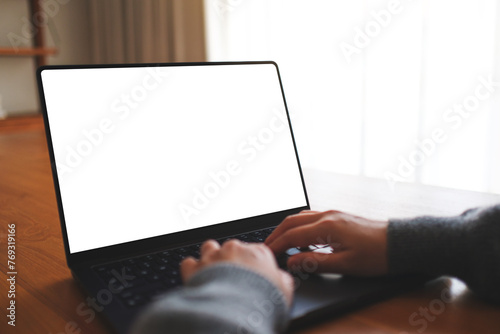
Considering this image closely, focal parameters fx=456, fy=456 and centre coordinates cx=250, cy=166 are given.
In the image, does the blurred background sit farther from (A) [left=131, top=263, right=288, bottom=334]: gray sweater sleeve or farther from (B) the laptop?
(A) [left=131, top=263, right=288, bottom=334]: gray sweater sleeve

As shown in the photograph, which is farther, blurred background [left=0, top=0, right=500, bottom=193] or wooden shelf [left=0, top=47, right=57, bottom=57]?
wooden shelf [left=0, top=47, right=57, bottom=57]

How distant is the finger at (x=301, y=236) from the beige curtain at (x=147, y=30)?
3.03 meters

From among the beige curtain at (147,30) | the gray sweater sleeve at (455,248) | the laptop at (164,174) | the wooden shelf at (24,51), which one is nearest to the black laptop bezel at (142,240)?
the laptop at (164,174)

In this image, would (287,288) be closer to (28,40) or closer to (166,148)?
(166,148)

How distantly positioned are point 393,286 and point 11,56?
3.91 metres

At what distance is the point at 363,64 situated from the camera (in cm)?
247

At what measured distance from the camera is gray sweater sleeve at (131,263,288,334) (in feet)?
1.03

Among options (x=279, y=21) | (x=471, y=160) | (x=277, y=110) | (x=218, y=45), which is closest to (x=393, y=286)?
(x=277, y=110)

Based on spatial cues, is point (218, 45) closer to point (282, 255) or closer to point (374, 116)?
point (374, 116)

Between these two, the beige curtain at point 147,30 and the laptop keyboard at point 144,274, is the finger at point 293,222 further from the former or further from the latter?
the beige curtain at point 147,30

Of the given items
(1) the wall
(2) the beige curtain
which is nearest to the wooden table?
(2) the beige curtain

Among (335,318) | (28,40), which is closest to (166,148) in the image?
(335,318)

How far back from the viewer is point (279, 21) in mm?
2869

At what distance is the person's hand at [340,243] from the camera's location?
48 centimetres
